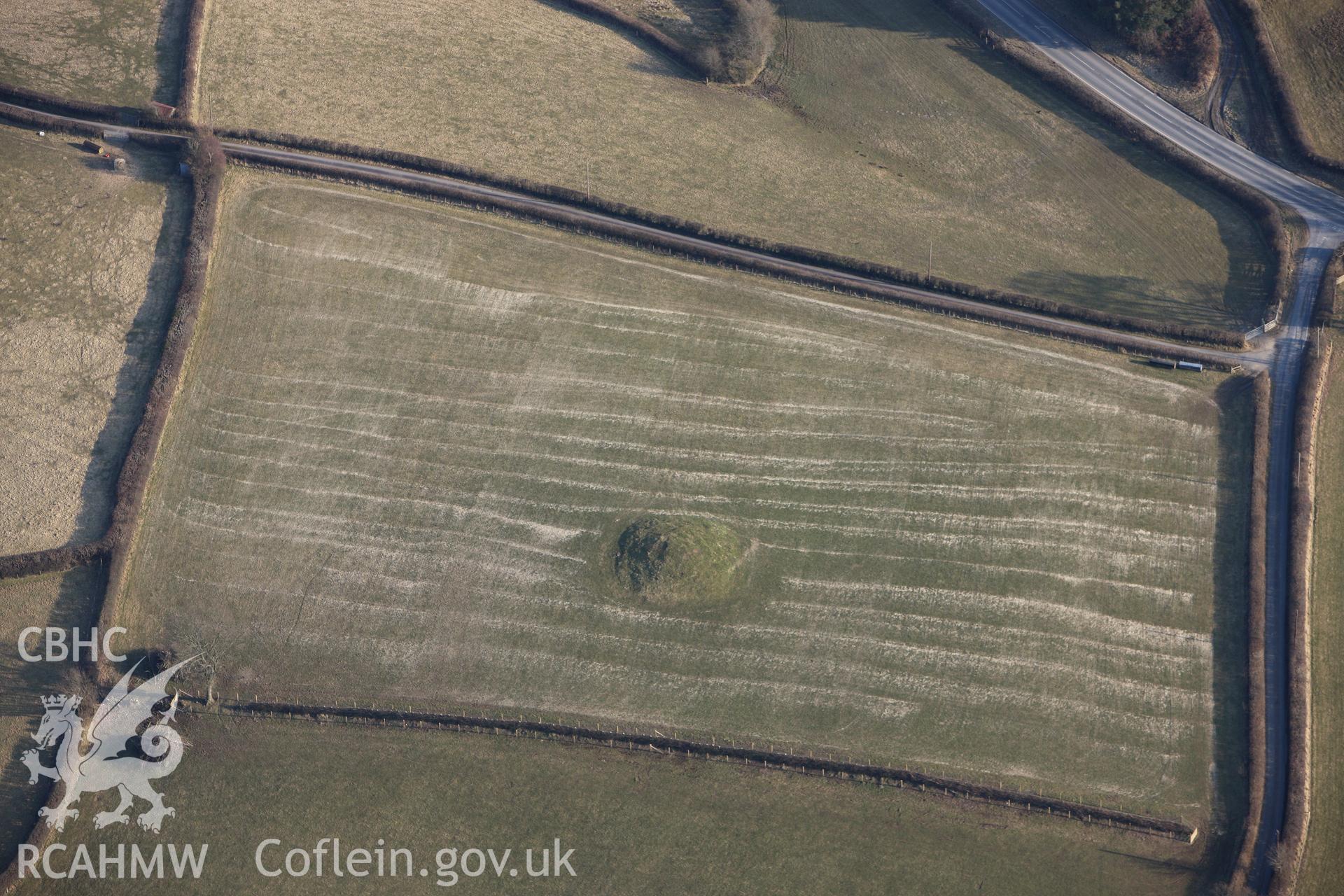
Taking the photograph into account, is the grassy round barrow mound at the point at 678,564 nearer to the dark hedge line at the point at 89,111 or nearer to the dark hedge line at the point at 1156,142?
the dark hedge line at the point at 1156,142

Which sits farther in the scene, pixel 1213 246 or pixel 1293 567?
pixel 1213 246

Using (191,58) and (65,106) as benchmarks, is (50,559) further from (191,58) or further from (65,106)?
(191,58)

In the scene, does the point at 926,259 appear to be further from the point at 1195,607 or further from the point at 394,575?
the point at 394,575

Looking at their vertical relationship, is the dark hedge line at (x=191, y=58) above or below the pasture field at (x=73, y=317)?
above

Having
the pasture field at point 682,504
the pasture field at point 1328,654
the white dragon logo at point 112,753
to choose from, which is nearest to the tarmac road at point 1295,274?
the pasture field at point 1328,654

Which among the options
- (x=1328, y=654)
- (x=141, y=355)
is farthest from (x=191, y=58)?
(x=1328, y=654)

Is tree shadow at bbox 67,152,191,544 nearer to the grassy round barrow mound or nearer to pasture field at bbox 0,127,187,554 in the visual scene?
pasture field at bbox 0,127,187,554

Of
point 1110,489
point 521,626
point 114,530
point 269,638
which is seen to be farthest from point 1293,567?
point 114,530
